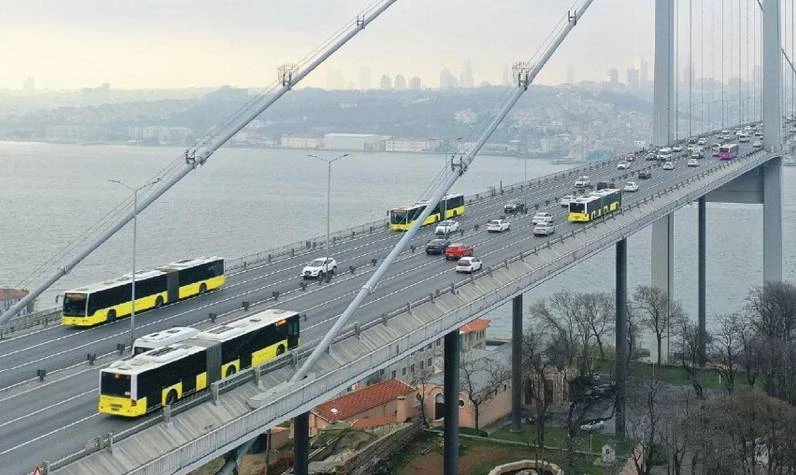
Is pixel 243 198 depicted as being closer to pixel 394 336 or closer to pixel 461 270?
pixel 461 270

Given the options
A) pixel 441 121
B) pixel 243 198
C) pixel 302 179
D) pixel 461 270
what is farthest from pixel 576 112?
pixel 461 270

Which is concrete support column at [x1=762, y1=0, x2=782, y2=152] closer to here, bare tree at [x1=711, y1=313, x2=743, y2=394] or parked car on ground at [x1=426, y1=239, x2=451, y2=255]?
bare tree at [x1=711, y1=313, x2=743, y2=394]

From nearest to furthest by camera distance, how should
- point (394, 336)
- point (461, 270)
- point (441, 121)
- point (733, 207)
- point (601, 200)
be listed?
point (394, 336), point (461, 270), point (601, 200), point (733, 207), point (441, 121)

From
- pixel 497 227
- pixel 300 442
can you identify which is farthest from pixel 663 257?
pixel 300 442

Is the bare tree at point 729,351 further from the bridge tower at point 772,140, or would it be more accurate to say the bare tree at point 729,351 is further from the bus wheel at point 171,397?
the bus wheel at point 171,397

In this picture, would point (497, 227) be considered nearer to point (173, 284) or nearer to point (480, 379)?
point (480, 379)
